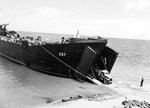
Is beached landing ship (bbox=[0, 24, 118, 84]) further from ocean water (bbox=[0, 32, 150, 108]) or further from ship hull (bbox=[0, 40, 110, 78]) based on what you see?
ocean water (bbox=[0, 32, 150, 108])

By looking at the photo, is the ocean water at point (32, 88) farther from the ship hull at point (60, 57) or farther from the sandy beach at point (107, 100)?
the sandy beach at point (107, 100)

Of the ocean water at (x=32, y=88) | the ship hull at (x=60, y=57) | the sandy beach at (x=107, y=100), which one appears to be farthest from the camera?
the ship hull at (x=60, y=57)

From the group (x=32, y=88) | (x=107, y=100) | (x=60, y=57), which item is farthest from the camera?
(x=60, y=57)

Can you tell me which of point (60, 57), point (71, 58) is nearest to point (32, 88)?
point (60, 57)

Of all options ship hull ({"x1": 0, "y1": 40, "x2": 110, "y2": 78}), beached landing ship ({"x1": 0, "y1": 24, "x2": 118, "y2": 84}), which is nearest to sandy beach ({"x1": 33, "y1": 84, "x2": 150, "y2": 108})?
beached landing ship ({"x1": 0, "y1": 24, "x2": 118, "y2": 84})

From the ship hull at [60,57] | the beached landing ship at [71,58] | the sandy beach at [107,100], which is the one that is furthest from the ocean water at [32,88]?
the sandy beach at [107,100]

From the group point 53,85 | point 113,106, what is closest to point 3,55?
point 53,85

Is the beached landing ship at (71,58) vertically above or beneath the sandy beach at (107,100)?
above

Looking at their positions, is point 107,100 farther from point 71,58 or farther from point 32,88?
point 71,58

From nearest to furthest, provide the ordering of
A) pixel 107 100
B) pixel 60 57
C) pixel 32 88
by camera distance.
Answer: pixel 107 100 < pixel 32 88 < pixel 60 57

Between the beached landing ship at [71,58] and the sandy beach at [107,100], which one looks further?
the beached landing ship at [71,58]

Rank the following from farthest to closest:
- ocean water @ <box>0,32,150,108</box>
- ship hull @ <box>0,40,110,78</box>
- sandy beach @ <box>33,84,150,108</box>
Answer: ship hull @ <box>0,40,110,78</box>
ocean water @ <box>0,32,150,108</box>
sandy beach @ <box>33,84,150,108</box>

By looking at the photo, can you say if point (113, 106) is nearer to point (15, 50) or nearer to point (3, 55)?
point (15, 50)

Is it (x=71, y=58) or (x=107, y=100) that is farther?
(x=71, y=58)
